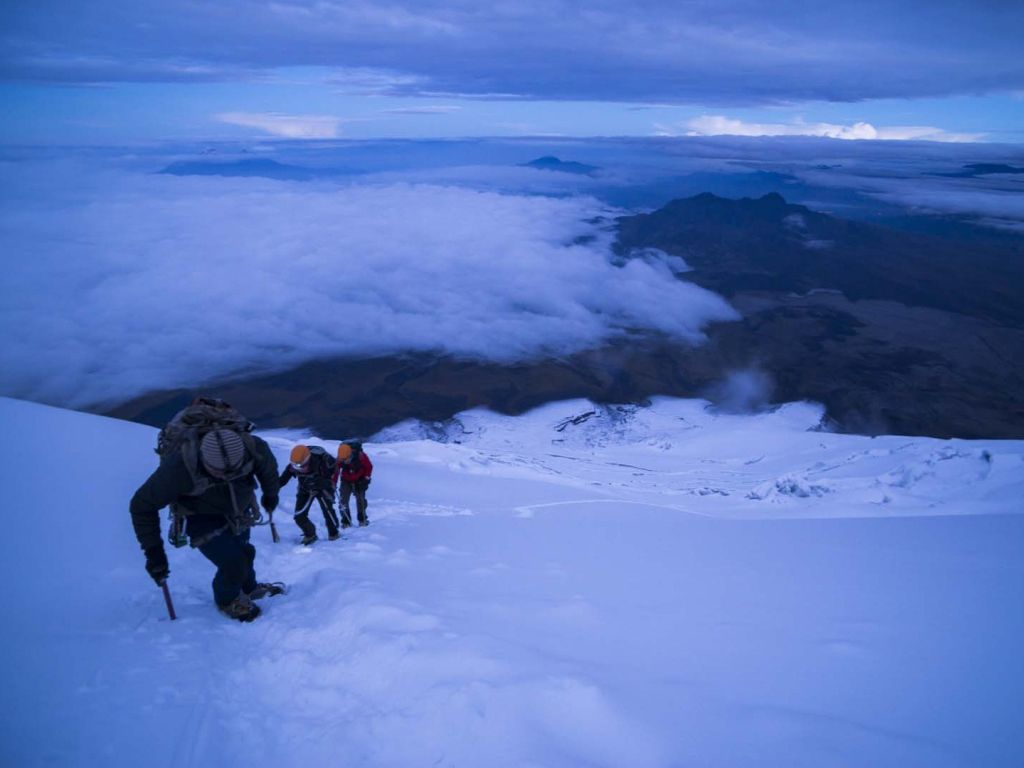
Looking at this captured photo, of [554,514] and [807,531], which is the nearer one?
[807,531]

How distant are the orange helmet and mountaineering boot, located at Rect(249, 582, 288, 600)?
2037 millimetres

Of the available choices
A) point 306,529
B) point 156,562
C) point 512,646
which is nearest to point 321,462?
point 306,529

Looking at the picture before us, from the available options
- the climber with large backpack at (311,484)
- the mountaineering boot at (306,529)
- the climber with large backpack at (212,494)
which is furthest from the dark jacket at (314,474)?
the climber with large backpack at (212,494)

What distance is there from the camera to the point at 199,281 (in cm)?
17125

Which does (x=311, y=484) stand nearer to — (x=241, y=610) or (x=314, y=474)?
(x=314, y=474)

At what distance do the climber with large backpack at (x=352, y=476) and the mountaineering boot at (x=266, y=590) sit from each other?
2682 millimetres

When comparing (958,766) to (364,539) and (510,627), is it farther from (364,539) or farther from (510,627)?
(364,539)

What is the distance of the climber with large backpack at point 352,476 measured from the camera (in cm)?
786

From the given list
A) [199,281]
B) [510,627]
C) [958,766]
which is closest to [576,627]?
[510,627]

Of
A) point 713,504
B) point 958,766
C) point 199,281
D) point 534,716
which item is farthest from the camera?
point 199,281

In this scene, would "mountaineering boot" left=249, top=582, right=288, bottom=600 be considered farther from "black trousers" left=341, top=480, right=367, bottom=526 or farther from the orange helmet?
"black trousers" left=341, top=480, right=367, bottom=526

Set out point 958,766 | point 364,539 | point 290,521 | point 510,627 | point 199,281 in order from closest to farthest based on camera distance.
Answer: point 958,766 → point 510,627 → point 364,539 → point 290,521 → point 199,281

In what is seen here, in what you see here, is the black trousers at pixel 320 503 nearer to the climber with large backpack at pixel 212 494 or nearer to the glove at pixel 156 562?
the climber with large backpack at pixel 212 494

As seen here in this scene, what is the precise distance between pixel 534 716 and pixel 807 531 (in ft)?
22.1
